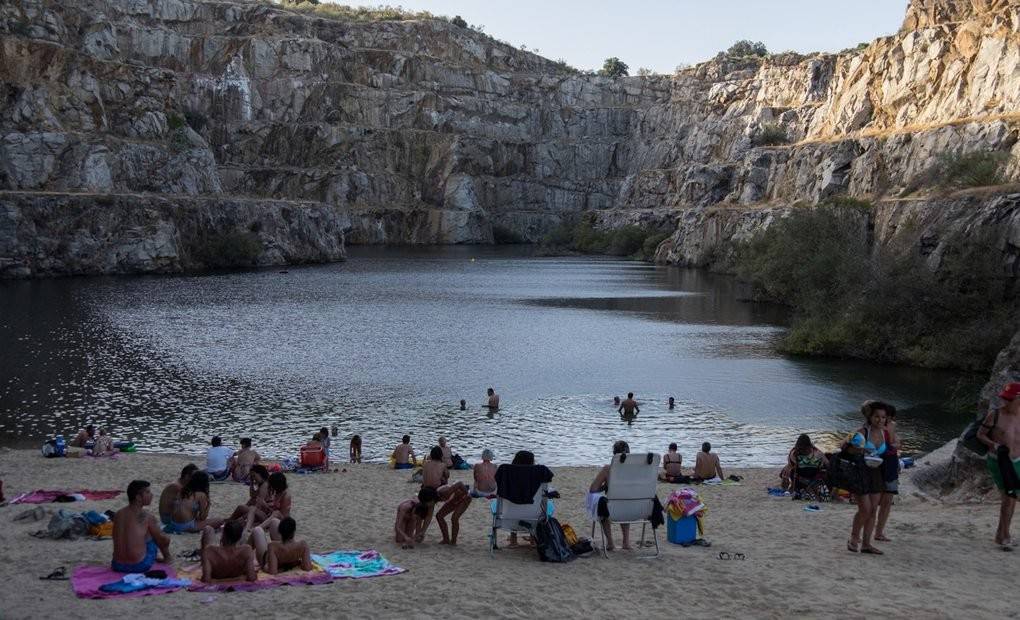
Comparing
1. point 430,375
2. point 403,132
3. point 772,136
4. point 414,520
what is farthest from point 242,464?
point 403,132

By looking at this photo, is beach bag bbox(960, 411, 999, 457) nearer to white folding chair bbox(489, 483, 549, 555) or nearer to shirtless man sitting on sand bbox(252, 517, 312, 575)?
white folding chair bbox(489, 483, 549, 555)

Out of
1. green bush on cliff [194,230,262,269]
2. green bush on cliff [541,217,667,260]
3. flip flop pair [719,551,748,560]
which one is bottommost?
flip flop pair [719,551,748,560]

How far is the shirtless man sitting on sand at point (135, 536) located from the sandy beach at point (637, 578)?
30.7 inches

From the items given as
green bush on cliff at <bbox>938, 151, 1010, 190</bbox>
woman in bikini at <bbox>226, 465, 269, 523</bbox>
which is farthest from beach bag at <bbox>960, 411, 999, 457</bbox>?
green bush on cliff at <bbox>938, 151, 1010, 190</bbox>

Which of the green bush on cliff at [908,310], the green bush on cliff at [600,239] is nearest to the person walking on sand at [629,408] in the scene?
the green bush on cliff at [908,310]

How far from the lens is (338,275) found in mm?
104375

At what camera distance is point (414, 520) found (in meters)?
15.1

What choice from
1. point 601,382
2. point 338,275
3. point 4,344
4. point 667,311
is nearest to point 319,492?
point 601,382

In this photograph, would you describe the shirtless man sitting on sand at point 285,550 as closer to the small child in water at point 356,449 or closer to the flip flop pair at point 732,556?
the flip flop pair at point 732,556

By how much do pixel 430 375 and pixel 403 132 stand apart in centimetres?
14494

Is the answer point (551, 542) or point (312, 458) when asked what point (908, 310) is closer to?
point (312, 458)

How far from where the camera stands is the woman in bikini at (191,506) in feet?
52.5

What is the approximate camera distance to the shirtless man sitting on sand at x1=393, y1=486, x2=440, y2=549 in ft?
49.0

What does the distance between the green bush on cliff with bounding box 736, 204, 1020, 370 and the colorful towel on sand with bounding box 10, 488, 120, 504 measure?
36.7 meters
